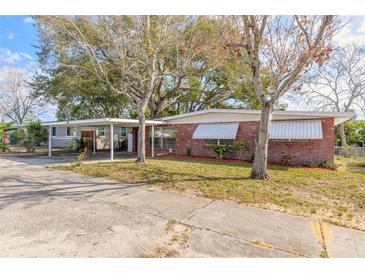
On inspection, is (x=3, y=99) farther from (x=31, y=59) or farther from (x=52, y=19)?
(x=52, y=19)

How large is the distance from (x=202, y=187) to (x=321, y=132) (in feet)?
26.2

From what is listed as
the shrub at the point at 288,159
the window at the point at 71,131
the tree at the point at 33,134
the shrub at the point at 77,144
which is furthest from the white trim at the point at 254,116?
the window at the point at 71,131

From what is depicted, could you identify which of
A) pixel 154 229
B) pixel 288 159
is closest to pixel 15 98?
pixel 288 159

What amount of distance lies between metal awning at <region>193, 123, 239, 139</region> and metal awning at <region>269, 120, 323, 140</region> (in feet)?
7.96

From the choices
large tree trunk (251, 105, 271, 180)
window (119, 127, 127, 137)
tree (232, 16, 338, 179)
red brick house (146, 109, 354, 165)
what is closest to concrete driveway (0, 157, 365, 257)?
large tree trunk (251, 105, 271, 180)

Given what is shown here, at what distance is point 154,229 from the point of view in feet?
12.6

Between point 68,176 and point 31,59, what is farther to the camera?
point 31,59

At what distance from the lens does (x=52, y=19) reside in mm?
→ 11258

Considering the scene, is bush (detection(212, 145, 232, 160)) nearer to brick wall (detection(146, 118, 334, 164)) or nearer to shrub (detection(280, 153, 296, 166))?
brick wall (detection(146, 118, 334, 164))

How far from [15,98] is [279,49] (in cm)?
4591

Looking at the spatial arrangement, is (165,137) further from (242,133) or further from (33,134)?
(33,134)

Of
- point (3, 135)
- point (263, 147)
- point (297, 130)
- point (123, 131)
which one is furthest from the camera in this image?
point (123, 131)

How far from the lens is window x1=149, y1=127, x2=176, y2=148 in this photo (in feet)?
56.9
